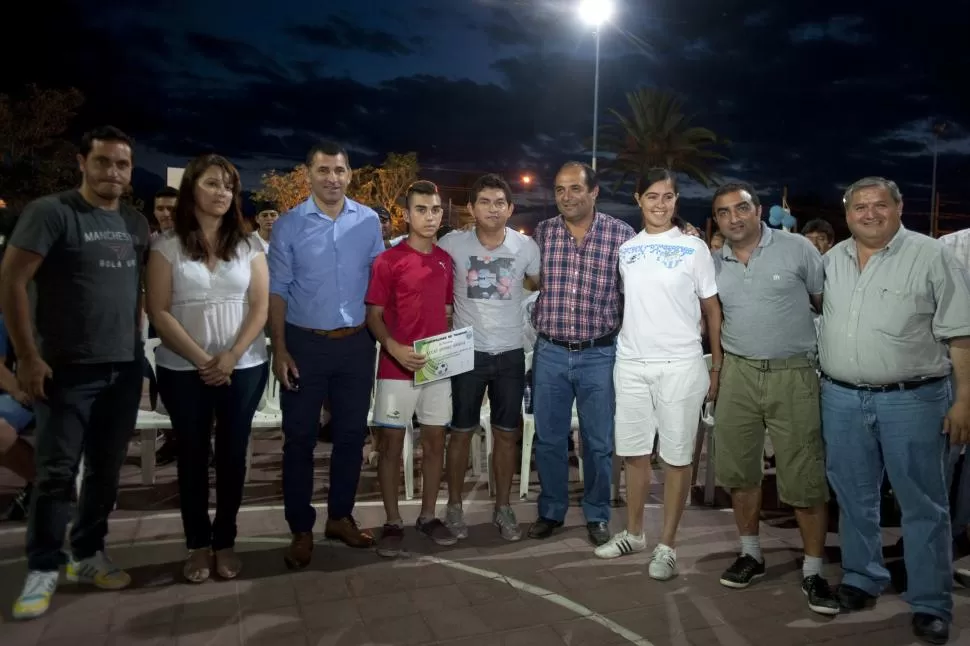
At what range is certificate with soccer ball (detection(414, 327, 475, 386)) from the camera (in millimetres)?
3859

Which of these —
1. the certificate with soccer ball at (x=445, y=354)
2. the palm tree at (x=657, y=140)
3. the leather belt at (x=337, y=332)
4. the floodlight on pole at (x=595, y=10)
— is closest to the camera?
the leather belt at (x=337, y=332)

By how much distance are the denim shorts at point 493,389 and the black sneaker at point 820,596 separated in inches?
71.1

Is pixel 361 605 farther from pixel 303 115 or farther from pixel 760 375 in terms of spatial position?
pixel 303 115

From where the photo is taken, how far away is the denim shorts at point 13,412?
12.7 ft

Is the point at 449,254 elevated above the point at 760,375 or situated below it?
above

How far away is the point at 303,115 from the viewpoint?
5641 centimetres

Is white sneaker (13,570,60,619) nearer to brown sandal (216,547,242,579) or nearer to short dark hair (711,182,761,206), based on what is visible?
brown sandal (216,547,242,579)

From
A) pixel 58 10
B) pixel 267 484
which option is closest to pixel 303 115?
pixel 58 10

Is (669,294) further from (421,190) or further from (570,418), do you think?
(421,190)

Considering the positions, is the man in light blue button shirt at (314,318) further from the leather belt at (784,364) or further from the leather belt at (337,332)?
the leather belt at (784,364)

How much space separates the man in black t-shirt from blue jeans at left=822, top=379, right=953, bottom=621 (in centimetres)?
354

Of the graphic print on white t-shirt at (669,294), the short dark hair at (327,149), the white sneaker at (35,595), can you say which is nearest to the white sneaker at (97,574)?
the white sneaker at (35,595)

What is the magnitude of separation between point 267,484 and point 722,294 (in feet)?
12.1

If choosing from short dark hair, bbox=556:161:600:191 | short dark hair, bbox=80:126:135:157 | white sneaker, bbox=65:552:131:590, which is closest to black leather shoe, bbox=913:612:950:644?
short dark hair, bbox=556:161:600:191
